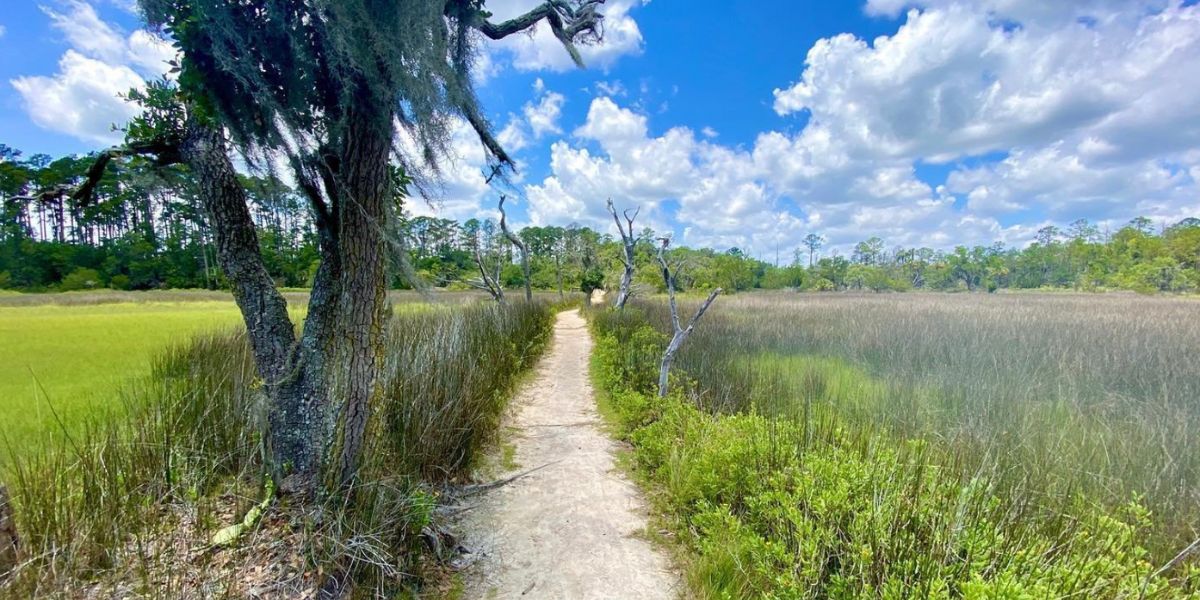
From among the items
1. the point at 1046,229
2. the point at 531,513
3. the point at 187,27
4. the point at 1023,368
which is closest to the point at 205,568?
the point at 531,513

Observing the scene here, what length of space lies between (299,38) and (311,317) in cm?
122

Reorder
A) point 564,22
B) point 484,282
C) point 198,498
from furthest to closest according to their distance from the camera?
point 484,282 → point 564,22 → point 198,498

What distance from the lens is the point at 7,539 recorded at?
53.8 inches

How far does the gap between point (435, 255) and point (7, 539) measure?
7.88 metres

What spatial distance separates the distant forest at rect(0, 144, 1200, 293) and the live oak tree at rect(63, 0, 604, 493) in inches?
6.7

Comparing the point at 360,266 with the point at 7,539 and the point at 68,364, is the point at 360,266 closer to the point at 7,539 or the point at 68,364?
the point at 7,539

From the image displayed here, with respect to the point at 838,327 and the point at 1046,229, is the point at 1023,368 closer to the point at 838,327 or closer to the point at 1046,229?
the point at 838,327

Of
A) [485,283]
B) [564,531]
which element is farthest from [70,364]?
[485,283]

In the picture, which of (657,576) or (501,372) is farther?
(501,372)

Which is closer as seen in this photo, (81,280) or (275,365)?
(275,365)

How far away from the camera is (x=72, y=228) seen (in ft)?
84.1

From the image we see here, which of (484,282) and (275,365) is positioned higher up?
(484,282)

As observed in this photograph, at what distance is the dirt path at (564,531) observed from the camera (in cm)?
225

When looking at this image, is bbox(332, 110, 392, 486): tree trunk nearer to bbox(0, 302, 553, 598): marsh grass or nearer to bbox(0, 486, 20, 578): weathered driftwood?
bbox(0, 302, 553, 598): marsh grass
